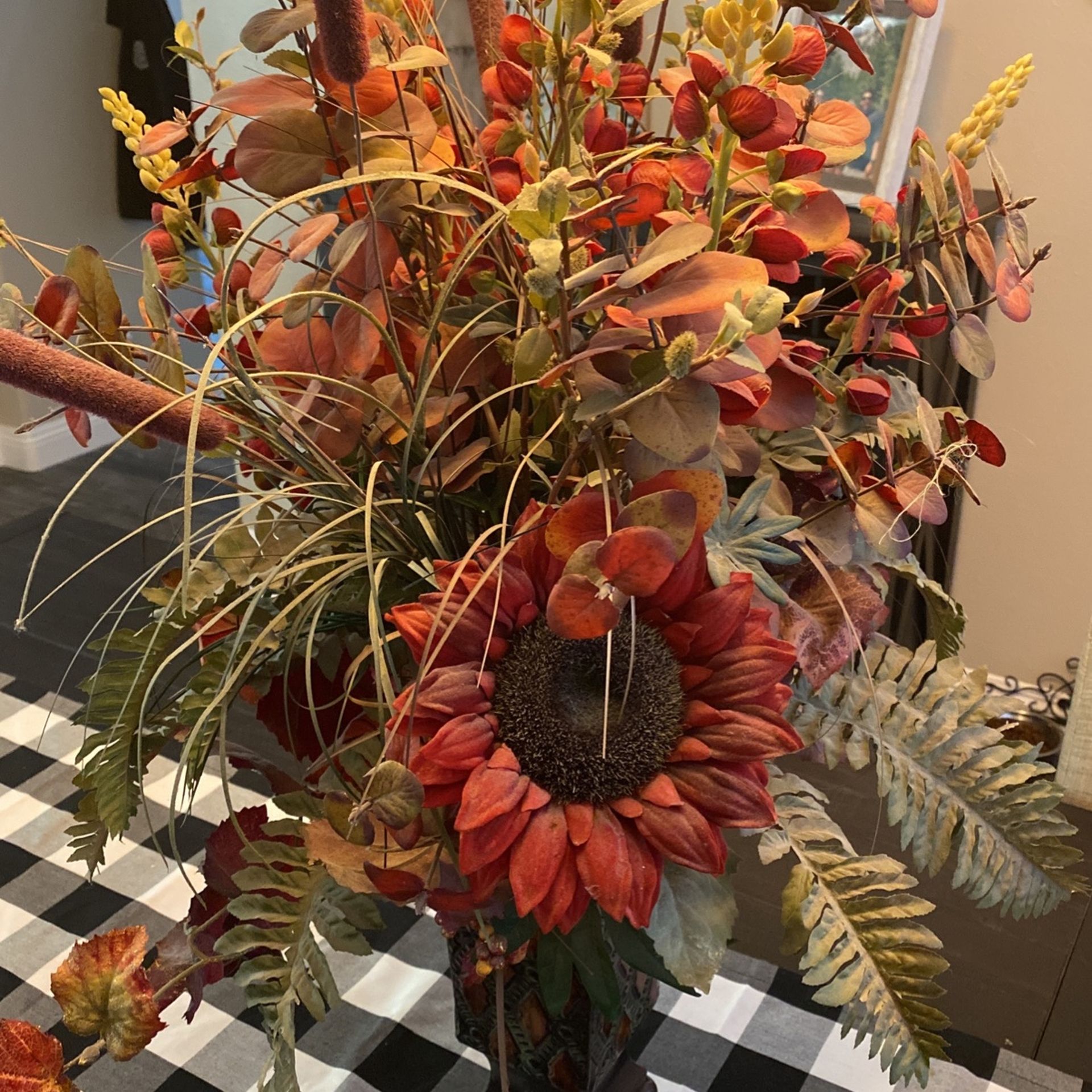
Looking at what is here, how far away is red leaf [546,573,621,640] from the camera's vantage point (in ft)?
0.96

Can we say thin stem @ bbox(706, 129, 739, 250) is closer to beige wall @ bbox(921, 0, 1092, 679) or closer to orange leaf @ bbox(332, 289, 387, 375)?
orange leaf @ bbox(332, 289, 387, 375)

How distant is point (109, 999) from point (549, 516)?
0.69ft

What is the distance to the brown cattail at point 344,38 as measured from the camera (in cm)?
29

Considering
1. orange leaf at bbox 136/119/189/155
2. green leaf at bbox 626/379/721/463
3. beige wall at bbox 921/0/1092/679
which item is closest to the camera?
green leaf at bbox 626/379/721/463

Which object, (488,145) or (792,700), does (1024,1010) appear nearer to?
(792,700)

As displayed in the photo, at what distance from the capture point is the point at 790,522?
353mm

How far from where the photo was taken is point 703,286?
294mm

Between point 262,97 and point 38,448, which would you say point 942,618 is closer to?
point 262,97

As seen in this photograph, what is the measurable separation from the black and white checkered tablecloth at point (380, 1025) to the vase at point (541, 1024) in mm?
114

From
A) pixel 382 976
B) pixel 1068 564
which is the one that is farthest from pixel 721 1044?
pixel 1068 564

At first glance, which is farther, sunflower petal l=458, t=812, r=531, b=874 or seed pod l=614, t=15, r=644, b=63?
seed pod l=614, t=15, r=644, b=63

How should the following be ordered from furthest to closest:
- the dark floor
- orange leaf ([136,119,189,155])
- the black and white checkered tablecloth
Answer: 1. the dark floor
2. the black and white checkered tablecloth
3. orange leaf ([136,119,189,155])

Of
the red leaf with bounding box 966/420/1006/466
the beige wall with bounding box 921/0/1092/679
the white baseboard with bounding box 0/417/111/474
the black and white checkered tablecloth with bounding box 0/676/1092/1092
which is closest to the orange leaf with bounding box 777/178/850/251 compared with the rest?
the red leaf with bounding box 966/420/1006/466

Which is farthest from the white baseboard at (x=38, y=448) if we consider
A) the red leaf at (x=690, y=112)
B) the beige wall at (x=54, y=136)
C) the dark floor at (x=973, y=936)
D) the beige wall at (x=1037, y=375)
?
the red leaf at (x=690, y=112)
